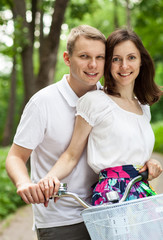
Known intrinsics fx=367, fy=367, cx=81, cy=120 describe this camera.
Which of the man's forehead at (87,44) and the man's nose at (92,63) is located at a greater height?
the man's forehead at (87,44)

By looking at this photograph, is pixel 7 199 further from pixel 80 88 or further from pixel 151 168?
pixel 151 168

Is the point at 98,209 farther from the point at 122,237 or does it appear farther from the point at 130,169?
the point at 130,169

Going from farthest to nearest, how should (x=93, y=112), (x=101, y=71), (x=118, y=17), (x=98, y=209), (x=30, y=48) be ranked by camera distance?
(x=118, y=17) → (x=30, y=48) → (x=101, y=71) → (x=93, y=112) → (x=98, y=209)

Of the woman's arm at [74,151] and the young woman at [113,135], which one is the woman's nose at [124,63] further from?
the woman's arm at [74,151]

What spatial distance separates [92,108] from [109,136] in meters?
0.19

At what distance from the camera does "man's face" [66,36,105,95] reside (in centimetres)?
217

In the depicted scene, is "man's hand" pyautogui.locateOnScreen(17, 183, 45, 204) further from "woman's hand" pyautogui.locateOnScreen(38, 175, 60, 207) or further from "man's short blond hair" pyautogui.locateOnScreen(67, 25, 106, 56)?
"man's short blond hair" pyautogui.locateOnScreen(67, 25, 106, 56)

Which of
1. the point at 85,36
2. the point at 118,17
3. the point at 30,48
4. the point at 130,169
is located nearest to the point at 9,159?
the point at 130,169

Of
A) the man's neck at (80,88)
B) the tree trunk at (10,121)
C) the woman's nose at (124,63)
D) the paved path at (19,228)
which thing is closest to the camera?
the woman's nose at (124,63)

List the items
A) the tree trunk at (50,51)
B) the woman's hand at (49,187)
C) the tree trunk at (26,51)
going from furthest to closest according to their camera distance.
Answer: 1. the tree trunk at (26,51)
2. the tree trunk at (50,51)
3. the woman's hand at (49,187)

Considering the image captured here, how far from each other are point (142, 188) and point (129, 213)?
0.49m

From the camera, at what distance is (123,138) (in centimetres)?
211

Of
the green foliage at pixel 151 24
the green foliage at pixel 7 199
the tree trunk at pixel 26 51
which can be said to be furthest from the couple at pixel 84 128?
the green foliage at pixel 151 24

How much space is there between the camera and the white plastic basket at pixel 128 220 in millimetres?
Result: 1654
